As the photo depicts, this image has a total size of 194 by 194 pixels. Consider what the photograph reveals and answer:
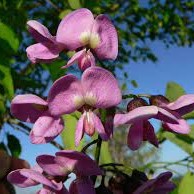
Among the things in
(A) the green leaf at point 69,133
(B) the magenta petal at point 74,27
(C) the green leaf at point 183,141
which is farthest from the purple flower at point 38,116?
(C) the green leaf at point 183,141

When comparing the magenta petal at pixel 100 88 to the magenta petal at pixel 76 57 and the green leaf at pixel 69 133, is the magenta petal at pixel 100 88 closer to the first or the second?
the magenta petal at pixel 76 57

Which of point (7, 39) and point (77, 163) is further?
point (7, 39)

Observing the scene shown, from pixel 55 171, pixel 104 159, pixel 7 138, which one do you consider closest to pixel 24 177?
pixel 55 171

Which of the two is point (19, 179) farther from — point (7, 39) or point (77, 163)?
point (7, 39)

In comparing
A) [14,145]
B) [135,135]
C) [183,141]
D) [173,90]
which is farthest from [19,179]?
[14,145]

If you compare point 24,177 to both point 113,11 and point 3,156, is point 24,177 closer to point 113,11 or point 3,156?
point 3,156

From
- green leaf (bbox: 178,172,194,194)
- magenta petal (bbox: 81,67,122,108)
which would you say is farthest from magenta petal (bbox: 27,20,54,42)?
green leaf (bbox: 178,172,194,194)
